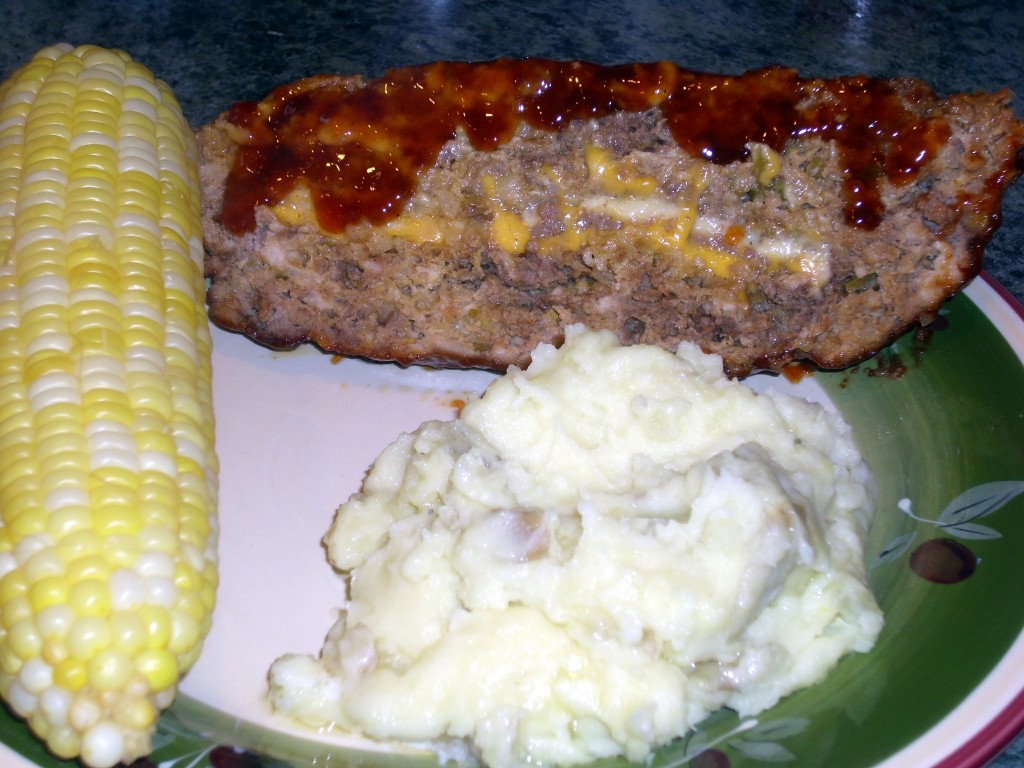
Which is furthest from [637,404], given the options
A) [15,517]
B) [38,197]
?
[38,197]

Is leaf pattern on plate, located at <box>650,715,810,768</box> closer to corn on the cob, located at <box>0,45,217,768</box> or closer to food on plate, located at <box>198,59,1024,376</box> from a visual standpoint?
corn on the cob, located at <box>0,45,217,768</box>

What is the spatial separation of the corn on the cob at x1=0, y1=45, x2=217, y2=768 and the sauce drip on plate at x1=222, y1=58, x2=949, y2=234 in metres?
0.59

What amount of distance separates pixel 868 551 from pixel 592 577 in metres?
1.17

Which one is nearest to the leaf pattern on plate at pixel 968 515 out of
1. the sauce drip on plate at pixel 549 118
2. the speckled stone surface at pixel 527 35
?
the sauce drip on plate at pixel 549 118

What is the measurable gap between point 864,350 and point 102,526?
298cm

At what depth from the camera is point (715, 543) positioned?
109 inches

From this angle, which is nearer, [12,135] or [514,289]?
[12,135]

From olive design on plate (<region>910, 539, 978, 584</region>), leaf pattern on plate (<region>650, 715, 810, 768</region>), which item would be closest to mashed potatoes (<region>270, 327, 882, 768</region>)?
leaf pattern on plate (<region>650, 715, 810, 768</region>)

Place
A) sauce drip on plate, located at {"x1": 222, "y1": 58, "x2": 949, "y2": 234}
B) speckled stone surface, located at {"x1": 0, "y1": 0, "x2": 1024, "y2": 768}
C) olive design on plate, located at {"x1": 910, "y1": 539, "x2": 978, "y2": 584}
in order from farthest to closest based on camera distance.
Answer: speckled stone surface, located at {"x1": 0, "y1": 0, "x2": 1024, "y2": 768}, sauce drip on plate, located at {"x1": 222, "y1": 58, "x2": 949, "y2": 234}, olive design on plate, located at {"x1": 910, "y1": 539, "x2": 978, "y2": 584}

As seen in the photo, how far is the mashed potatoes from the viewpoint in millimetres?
2732

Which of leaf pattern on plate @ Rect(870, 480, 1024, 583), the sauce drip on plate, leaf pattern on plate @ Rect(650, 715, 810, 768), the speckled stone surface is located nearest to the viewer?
leaf pattern on plate @ Rect(650, 715, 810, 768)

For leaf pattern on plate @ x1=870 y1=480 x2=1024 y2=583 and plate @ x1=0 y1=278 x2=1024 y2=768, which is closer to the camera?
plate @ x1=0 y1=278 x2=1024 y2=768

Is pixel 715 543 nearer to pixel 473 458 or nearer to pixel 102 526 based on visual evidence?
pixel 473 458

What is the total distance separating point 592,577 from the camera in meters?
2.77
